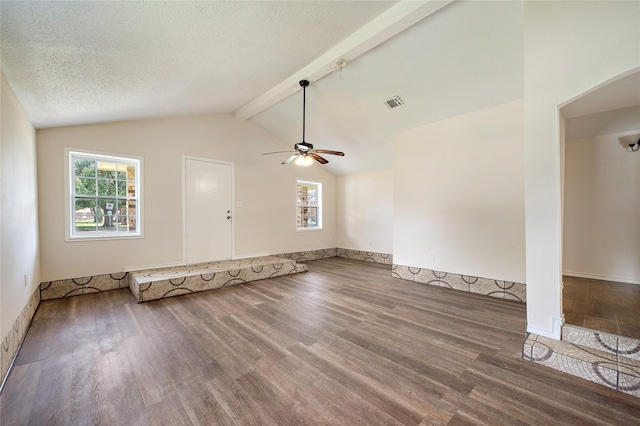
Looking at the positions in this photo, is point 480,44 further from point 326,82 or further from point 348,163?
point 348,163

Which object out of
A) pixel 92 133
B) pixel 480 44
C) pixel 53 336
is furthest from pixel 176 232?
pixel 480 44

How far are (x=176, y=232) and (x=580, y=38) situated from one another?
5906mm

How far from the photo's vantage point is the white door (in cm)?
504

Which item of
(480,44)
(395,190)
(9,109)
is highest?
(480,44)

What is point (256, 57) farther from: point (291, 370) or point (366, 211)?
point (366, 211)

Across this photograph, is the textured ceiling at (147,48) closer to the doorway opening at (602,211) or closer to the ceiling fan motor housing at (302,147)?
the ceiling fan motor housing at (302,147)

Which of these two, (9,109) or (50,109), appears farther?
(50,109)

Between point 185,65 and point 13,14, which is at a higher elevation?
point 185,65

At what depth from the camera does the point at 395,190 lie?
505 cm

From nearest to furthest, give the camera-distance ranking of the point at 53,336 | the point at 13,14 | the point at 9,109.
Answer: the point at 13,14 → the point at 9,109 → the point at 53,336

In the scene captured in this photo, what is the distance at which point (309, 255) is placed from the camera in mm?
7059

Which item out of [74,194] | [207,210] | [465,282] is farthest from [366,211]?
[74,194]

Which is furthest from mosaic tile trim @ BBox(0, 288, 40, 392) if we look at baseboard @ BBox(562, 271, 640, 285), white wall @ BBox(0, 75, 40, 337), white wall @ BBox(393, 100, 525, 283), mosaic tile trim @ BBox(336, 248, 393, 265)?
baseboard @ BBox(562, 271, 640, 285)

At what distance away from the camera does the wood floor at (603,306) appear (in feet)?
7.67
